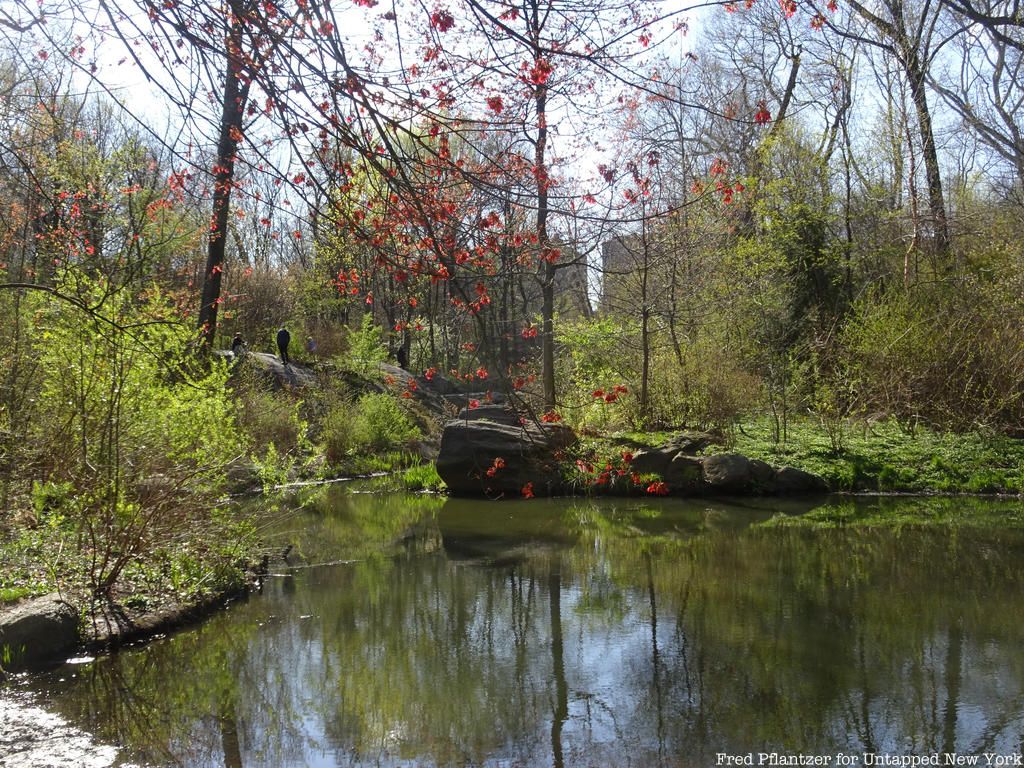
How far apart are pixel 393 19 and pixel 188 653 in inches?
184

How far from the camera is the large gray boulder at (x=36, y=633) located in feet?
18.9

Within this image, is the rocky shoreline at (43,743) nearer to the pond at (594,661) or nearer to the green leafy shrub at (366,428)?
the pond at (594,661)

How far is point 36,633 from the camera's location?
589cm

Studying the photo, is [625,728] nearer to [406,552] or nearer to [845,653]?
[845,653]

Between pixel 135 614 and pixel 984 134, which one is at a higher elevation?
pixel 984 134

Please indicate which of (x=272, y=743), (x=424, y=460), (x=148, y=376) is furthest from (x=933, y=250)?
(x=272, y=743)

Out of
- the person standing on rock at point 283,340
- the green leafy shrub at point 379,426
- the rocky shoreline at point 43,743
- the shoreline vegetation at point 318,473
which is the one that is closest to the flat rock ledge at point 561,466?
the shoreline vegetation at point 318,473

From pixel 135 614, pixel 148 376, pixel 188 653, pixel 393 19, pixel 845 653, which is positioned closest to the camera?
pixel 393 19

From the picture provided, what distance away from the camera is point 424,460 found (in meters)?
17.7

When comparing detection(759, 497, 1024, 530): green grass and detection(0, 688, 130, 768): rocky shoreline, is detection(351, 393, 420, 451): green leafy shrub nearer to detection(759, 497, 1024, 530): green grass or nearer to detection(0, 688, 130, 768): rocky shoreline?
detection(759, 497, 1024, 530): green grass

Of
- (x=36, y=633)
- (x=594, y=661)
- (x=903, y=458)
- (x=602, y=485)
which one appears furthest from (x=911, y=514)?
(x=36, y=633)

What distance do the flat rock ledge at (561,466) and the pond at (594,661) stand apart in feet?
10.7

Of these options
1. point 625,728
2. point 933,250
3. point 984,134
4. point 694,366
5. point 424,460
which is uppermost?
point 984,134

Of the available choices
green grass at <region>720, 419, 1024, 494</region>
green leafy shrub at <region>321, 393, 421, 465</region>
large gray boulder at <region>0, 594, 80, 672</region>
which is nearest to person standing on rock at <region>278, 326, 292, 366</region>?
green leafy shrub at <region>321, 393, 421, 465</region>
